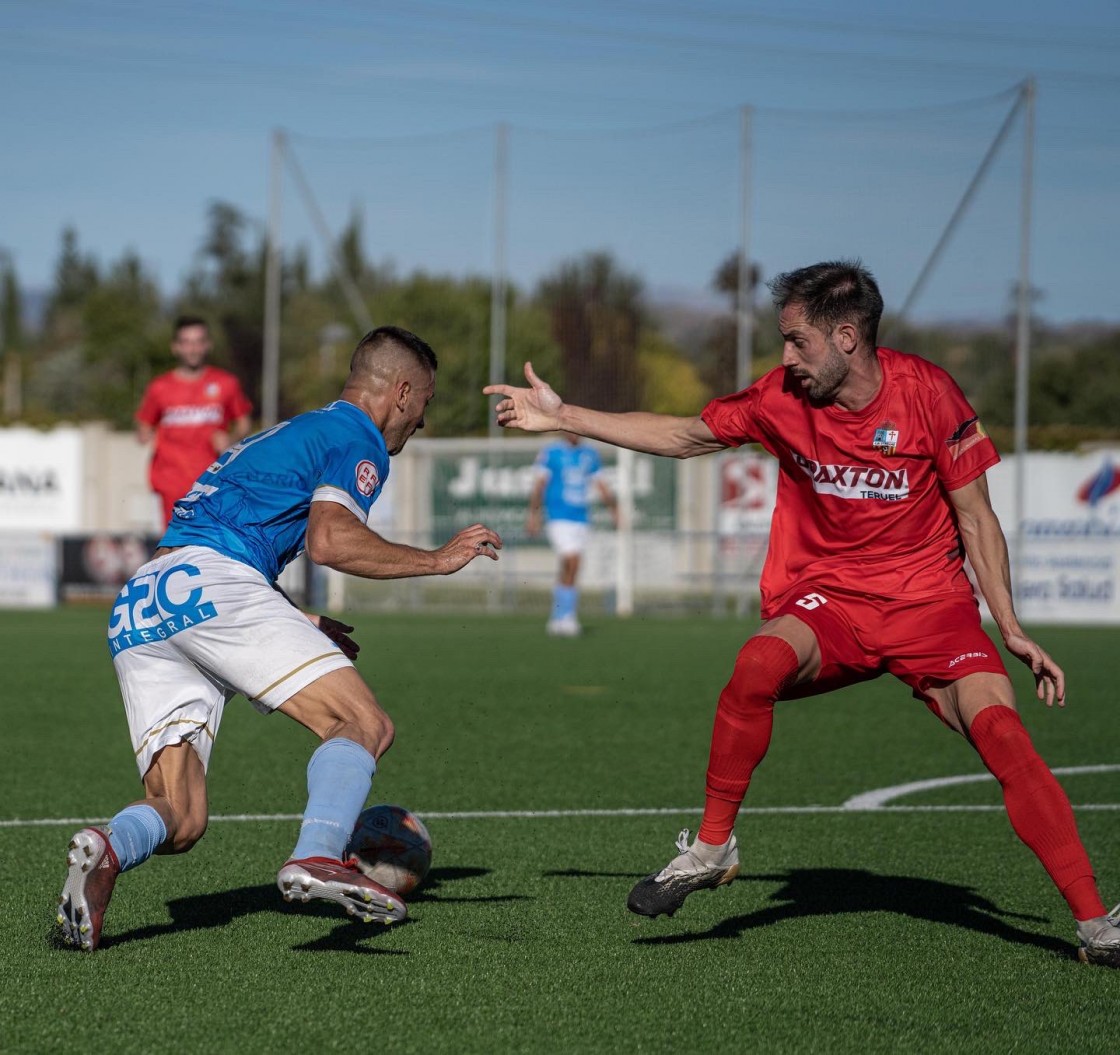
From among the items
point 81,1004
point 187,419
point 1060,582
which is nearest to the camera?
point 81,1004

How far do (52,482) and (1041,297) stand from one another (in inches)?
709

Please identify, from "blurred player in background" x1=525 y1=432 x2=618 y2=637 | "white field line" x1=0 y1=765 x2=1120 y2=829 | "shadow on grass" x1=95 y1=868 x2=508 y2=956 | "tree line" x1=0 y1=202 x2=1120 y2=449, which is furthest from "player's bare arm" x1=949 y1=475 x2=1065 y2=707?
"tree line" x1=0 y1=202 x2=1120 y2=449

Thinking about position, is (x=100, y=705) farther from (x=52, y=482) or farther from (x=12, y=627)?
(x=52, y=482)

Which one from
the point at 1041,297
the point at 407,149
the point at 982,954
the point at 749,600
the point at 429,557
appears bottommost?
the point at 749,600

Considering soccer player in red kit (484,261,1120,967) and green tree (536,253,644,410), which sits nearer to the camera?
soccer player in red kit (484,261,1120,967)

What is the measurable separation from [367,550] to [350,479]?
0.25 meters

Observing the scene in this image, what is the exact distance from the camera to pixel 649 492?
2580cm

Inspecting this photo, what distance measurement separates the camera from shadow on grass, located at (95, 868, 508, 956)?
485 centimetres

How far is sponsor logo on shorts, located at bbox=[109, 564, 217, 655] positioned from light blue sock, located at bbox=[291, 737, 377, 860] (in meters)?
0.53

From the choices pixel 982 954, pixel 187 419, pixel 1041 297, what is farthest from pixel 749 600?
pixel 982 954

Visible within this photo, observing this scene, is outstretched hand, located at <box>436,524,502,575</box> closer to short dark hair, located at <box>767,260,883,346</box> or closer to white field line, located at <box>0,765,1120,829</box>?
short dark hair, located at <box>767,260,883,346</box>

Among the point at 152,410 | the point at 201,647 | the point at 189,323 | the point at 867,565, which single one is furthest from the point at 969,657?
the point at 152,410

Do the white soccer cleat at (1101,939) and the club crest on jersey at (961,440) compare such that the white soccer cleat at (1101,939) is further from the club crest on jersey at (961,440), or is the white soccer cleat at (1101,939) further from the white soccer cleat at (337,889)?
the white soccer cleat at (337,889)

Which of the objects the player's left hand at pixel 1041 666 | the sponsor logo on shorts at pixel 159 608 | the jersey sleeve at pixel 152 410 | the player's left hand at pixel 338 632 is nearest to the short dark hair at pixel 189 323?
the jersey sleeve at pixel 152 410
